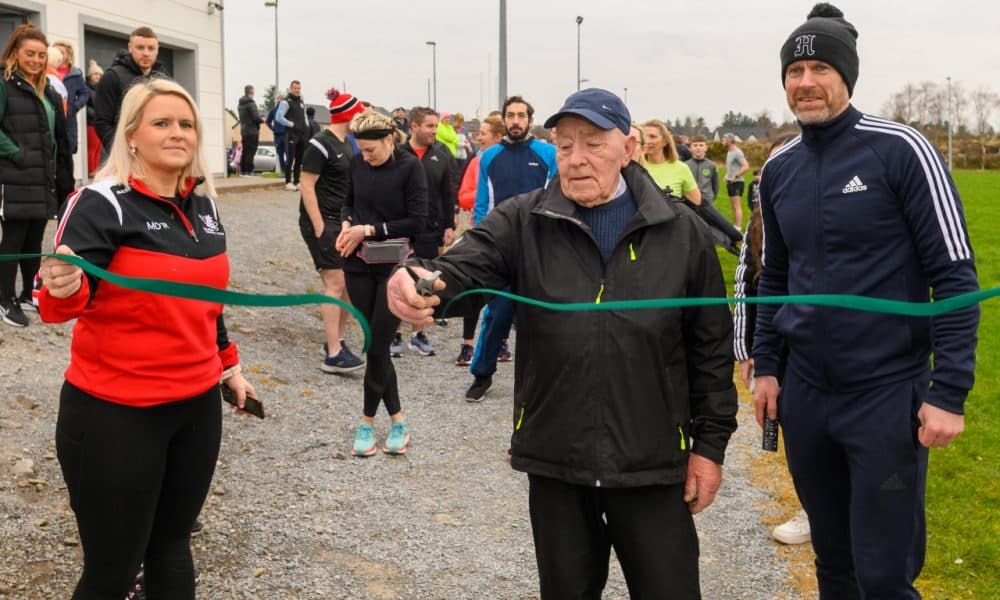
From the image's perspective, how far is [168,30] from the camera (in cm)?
2170

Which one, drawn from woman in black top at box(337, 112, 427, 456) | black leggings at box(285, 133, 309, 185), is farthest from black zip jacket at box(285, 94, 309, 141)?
woman in black top at box(337, 112, 427, 456)

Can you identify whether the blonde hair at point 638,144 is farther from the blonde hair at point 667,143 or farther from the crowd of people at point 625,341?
the blonde hair at point 667,143

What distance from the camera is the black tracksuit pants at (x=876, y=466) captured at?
304 centimetres

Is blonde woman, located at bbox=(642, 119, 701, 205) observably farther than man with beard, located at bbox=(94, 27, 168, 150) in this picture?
Yes

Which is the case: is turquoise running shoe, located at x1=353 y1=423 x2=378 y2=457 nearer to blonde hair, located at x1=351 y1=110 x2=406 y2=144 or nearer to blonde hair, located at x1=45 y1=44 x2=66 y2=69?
blonde hair, located at x1=351 y1=110 x2=406 y2=144

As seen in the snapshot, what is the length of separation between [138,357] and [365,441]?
3.27 meters

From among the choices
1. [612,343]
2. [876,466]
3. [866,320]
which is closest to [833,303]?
[866,320]

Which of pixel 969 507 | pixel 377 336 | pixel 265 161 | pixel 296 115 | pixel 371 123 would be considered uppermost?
pixel 296 115

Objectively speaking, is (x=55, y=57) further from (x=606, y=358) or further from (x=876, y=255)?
(x=876, y=255)

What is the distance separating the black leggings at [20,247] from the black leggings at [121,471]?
15.7 ft

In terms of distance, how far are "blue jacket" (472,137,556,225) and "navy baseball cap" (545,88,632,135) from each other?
5.01 meters

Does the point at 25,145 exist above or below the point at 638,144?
above

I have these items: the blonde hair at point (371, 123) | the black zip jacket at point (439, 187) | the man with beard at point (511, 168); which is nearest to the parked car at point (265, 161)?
the black zip jacket at point (439, 187)

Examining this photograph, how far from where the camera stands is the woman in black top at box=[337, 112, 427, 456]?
6297mm
